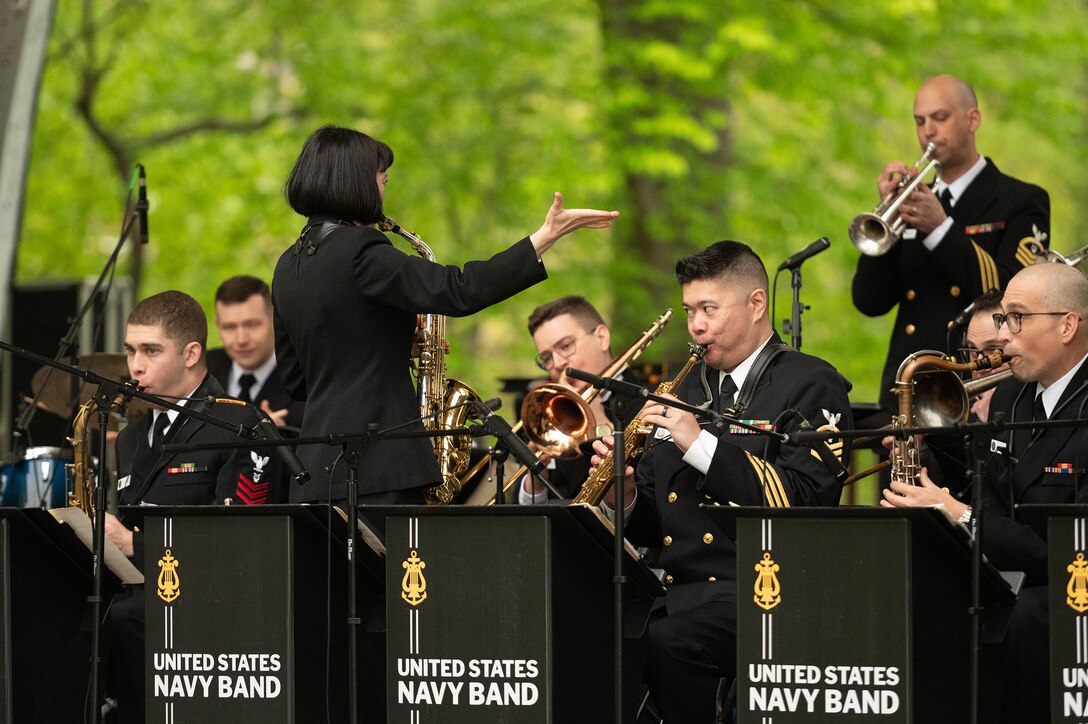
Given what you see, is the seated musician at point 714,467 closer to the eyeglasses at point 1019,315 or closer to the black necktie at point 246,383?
the eyeglasses at point 1019,315

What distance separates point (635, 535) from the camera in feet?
19.4

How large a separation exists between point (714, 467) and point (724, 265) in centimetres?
93

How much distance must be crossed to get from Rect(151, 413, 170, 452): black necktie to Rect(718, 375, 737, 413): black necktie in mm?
2529

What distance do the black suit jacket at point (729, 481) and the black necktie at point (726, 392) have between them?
0.10 metres

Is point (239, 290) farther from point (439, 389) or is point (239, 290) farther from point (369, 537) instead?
point (369, 537)

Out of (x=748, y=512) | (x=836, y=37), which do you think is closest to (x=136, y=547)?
(x=748, y=512)

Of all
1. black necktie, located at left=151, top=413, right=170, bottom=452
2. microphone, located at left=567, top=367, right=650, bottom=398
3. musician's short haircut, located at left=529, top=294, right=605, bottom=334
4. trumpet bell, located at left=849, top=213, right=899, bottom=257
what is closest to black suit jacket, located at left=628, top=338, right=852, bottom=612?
microphone, located at left=567, top=367, right=650, bottom=398

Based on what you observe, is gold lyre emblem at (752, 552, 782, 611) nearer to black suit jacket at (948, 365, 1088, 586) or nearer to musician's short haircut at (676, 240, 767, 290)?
black suit jacket at (948, 365, 1088, 586)

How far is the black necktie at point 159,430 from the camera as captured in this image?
666 cm

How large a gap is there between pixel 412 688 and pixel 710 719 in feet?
3.54

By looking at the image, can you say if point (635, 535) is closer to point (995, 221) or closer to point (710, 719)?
point (710, 719)

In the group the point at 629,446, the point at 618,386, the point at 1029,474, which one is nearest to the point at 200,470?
the point at 629,446

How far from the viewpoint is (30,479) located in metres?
7.55

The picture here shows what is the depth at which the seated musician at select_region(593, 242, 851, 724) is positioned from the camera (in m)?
5.22
